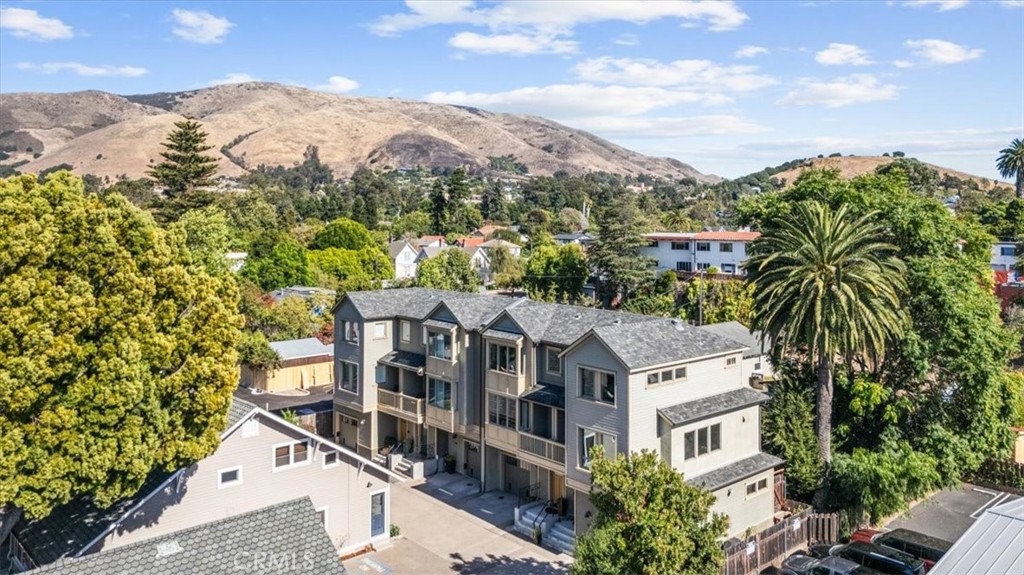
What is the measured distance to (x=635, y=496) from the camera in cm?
1838

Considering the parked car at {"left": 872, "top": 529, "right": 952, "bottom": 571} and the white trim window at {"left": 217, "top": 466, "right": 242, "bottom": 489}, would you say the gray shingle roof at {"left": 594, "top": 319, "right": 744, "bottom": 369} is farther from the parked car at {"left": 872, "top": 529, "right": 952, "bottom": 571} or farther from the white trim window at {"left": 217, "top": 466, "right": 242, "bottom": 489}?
the white trim window at {"left": 217, "top": 466, "right": 242, "bottom": 489}

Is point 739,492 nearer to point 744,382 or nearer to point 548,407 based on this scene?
point 744,382

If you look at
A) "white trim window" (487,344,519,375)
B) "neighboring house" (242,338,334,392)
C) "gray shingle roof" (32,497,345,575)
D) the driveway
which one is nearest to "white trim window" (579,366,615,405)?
"white trim window" (487,344,519,375)

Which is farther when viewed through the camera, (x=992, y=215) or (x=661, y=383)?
(x=992, y=215)

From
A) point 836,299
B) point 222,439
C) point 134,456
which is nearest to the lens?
point 134,456

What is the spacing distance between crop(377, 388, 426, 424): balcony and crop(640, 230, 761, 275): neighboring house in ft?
150

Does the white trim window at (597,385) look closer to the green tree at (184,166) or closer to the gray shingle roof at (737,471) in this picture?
the gray shingle roof at (737,471)

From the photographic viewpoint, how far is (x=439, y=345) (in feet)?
108

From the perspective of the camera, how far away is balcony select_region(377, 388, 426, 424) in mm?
34094

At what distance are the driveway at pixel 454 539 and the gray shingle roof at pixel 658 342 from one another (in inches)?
313

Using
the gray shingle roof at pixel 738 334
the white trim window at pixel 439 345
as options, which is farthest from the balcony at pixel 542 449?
the gray shingle roof at pixel 738 334

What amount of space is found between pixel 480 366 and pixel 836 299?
50.4 feet

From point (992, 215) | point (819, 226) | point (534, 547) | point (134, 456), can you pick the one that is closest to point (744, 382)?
point (819, 226)

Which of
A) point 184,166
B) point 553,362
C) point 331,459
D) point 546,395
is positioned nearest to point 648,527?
point 546,395
